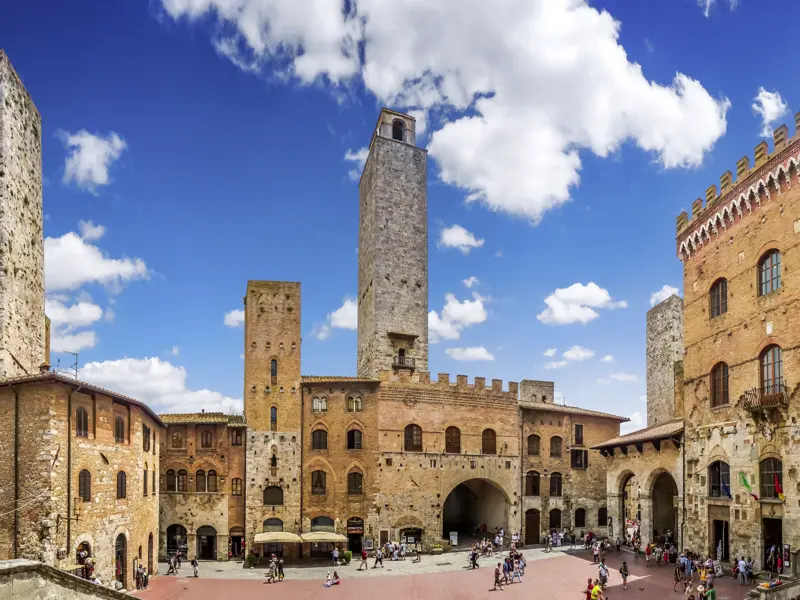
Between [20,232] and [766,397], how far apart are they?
32541 mm

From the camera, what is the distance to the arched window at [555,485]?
148 feet

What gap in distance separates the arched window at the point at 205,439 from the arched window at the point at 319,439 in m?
6.19

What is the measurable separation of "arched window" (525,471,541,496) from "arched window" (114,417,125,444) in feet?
87.7

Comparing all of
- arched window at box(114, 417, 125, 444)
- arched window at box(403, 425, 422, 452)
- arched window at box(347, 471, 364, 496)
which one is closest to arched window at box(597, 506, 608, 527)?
arched window at box(403, 425, 422, 452)

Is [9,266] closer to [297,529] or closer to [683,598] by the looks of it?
[297,529]

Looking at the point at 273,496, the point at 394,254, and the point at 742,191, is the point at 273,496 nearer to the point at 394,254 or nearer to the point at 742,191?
the point at 394,254

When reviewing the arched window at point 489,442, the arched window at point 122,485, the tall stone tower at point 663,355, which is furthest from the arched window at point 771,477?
the arched window at point 122,485

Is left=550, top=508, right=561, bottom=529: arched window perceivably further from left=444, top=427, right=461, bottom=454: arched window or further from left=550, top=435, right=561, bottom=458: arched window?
left=444, top=427, right=461, bottom=454: arched window

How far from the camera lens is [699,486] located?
3033 centimetres

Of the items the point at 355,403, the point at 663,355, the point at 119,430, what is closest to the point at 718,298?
the point at 663,355

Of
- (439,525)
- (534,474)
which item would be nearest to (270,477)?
(439,525)

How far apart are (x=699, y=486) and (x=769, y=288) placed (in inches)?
386

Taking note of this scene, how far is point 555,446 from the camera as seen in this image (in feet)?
151

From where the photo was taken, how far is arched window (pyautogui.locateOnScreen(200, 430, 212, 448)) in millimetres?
39531
